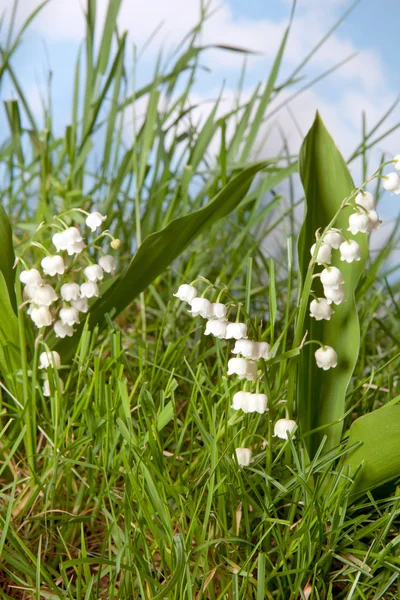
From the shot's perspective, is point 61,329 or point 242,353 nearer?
point 242,353

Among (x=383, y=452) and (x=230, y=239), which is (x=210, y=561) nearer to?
(x=383, y=452)

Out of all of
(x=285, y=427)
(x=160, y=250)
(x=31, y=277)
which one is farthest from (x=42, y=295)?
(x=285, y=427)

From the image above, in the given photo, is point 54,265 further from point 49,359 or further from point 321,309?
point 321,309

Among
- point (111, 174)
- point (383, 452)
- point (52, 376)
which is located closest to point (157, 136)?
point (111, 174)

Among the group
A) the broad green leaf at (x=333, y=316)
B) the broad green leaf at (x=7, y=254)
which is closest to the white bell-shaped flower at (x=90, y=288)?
the broad green leaf at (x=7, y=254)

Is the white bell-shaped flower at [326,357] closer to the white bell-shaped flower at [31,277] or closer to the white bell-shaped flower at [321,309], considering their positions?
the white bell-shaped flower at [321,309]

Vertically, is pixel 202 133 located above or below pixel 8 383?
above

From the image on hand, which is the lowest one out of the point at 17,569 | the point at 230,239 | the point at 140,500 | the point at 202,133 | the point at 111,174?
the point at 17,569
